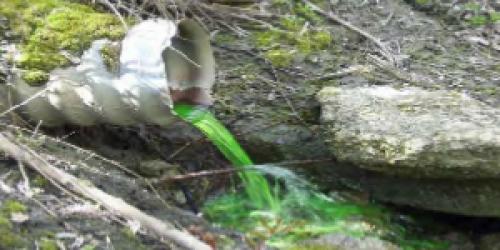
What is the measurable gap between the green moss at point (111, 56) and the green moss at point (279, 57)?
3.33 ft

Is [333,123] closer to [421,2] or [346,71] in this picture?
[346,71]

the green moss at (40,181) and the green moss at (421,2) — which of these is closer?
the green moss at (40,181)

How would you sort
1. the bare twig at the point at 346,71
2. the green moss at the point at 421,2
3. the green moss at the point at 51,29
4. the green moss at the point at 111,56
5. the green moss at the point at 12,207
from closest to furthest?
1. the green moss at the point at 12,207
2. the green moss at the point at 111,56
3. the green moss at the point at 51,29
4. the bare twig at the point at 346,71
5. the green moss at the point at 421,2

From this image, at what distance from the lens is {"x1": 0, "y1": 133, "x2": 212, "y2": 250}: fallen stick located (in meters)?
2.38

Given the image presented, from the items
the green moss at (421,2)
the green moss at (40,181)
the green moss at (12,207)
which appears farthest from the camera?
the green moss at (421,2)

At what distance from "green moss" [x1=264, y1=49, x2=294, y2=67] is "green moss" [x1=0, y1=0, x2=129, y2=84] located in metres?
0.86

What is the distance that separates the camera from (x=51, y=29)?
3.19 meters

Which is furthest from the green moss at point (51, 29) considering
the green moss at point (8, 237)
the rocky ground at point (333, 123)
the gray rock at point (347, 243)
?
the gray rock at point (347, 243)

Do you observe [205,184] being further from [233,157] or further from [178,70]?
[178,70]

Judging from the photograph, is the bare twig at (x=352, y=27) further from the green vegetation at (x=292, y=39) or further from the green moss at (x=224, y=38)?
the green moss at (x=224, y=38)

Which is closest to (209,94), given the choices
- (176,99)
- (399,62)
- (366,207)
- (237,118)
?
(176,99)

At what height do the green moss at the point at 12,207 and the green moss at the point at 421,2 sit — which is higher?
the green moss at the point at 421,2

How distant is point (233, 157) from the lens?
3.38 metres

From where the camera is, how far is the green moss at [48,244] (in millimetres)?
2201
